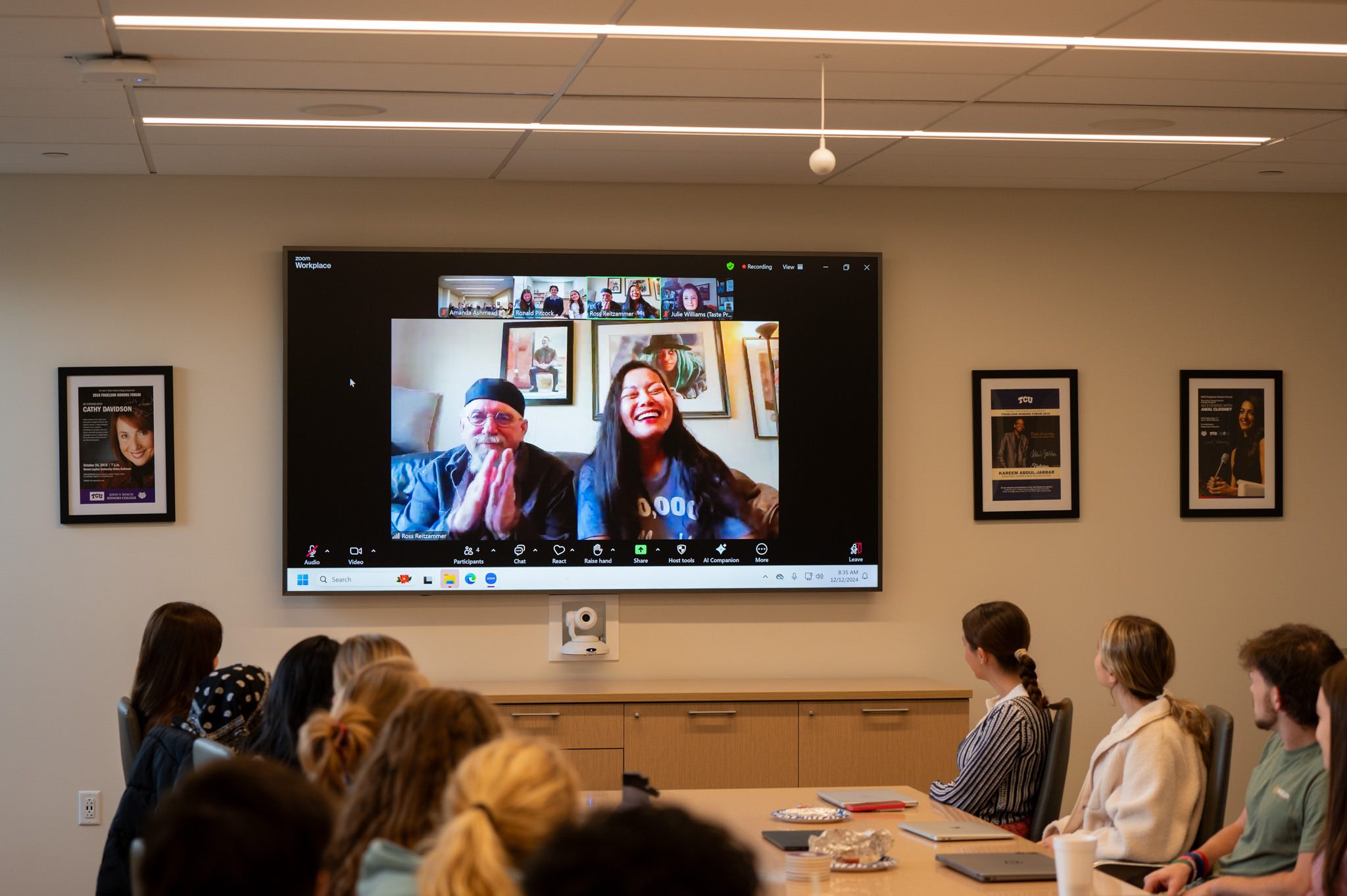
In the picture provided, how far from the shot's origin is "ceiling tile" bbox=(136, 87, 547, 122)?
4.16 meters

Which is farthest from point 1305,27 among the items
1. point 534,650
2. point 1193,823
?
point 534,650

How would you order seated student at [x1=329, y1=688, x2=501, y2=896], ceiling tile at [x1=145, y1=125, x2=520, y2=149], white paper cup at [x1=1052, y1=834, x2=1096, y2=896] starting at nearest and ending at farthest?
seated student at [x1=329, y1=688, x2=501, y2=896] < white paper cup at [x1=1052, y1=834, x2=1096, y2=896] < ceiling tile at [x1=145, y1=125, x2=520, y2=149]

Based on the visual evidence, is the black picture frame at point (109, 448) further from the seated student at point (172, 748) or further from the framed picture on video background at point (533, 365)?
the seated student at point (172, 748)

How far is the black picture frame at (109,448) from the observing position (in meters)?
5.26

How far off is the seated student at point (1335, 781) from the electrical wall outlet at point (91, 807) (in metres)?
4.32

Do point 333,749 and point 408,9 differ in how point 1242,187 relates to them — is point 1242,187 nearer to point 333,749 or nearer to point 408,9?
point 408,9

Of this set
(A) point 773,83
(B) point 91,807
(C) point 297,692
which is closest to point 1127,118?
(A) point 773,83

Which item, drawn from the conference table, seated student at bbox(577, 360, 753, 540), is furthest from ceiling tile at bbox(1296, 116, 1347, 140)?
the conference table

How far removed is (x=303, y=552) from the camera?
5305 mm

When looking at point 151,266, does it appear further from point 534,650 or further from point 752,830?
point 752,830

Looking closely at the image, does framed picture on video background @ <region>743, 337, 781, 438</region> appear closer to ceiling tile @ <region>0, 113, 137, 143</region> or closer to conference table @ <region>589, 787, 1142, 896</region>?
conference table @ <region>589, 787, 1142, 896</region>

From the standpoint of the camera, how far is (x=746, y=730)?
5.18 m

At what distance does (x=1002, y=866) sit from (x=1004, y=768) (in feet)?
2.94

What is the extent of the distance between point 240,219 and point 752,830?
11.0ft
